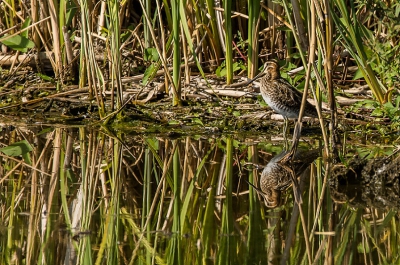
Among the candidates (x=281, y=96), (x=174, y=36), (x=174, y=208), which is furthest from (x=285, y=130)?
(x=174, y=208)

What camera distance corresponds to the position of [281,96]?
8430mm

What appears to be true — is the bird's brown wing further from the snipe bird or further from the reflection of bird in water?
the reflection of bird in water

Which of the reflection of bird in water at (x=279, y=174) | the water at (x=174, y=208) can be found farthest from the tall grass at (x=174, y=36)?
the reflection of bird in water at (x=279, y=174)

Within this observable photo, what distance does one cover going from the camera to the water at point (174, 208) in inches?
194

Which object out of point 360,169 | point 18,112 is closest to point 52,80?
point 18,112

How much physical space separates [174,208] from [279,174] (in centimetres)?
123

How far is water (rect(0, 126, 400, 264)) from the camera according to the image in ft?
16.2

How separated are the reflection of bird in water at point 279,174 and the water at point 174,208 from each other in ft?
0.13

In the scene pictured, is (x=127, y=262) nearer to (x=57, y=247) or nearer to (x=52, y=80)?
(x=57, y=247)

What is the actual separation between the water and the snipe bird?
0.33 metres

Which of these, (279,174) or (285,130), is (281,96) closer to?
(285,130)

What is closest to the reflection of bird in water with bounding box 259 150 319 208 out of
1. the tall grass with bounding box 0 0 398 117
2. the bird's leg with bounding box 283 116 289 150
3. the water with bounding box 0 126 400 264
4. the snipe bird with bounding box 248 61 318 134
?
the water with bounding box 0 126 400 264

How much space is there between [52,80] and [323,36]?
4.19 m

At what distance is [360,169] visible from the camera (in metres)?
6.56
